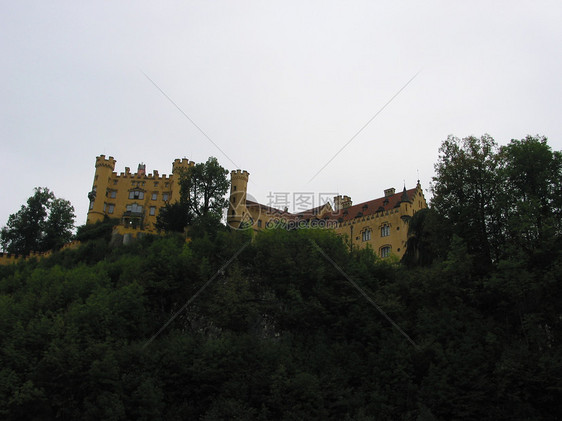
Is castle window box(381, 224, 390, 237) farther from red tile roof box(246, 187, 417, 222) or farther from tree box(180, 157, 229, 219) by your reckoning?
tree box(180, 157, 229, 219)

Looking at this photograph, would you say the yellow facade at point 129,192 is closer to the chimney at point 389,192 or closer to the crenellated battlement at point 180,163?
the crenellated battlement at point 180,163

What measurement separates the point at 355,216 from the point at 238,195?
50.1 ft

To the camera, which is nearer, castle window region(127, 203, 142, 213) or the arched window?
the arched window

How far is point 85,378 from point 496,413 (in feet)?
64.6

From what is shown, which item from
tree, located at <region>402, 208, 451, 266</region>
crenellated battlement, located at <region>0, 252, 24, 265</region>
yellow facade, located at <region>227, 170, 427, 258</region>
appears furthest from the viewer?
crenellated battlement, located at <region>0, 252, 24, 265</region>

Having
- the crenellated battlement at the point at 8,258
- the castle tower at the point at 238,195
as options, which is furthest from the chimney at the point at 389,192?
the crenellated battlement at the point at 8,258

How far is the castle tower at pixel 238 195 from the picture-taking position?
6456cm

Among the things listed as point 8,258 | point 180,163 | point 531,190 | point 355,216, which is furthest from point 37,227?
point 531,190

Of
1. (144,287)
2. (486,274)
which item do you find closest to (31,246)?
(144,287)

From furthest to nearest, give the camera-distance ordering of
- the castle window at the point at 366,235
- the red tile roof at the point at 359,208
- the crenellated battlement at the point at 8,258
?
1. the red tile roof at the point at 359,208
2. the castle window at the point at 366,235
3. the crenellated battlement at the point at 8,258

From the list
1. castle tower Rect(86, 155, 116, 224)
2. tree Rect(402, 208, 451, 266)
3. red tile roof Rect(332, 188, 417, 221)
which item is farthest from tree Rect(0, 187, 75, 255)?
tree Rect(402, 208, 451, 266)

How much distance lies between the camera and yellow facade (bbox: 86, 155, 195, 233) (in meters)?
68.3

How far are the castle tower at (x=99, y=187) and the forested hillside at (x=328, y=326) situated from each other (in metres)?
30.9

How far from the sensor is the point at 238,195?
68.3 metres
